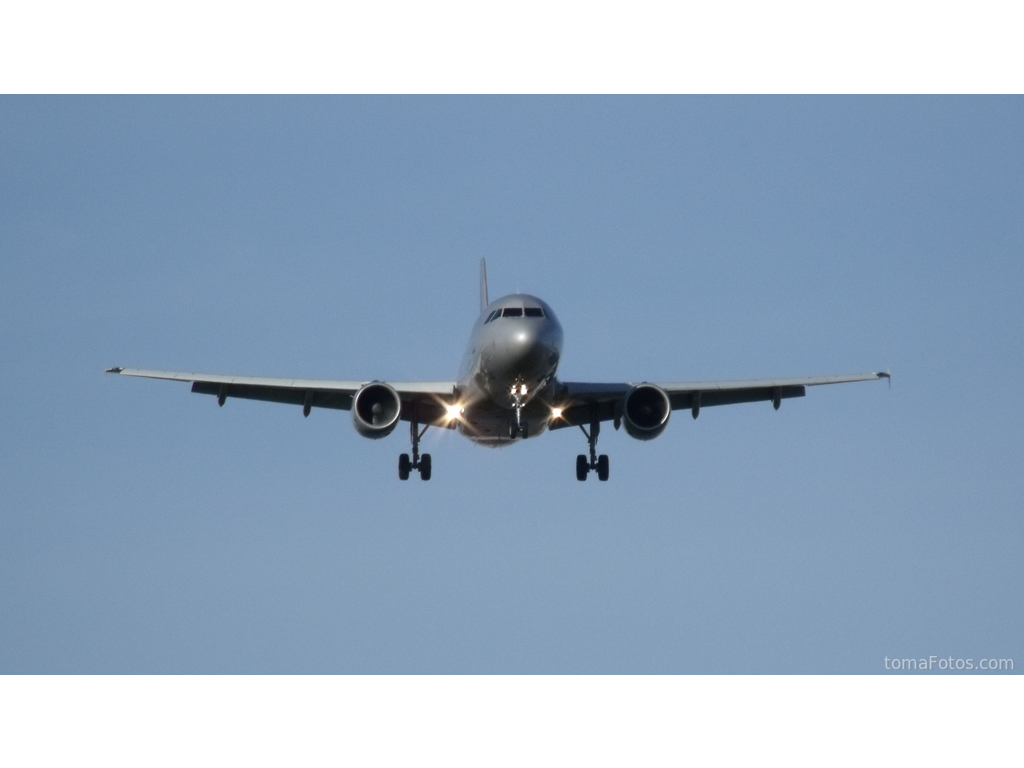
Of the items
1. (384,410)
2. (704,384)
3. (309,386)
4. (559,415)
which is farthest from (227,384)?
(704,384)

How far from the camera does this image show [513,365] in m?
36.8

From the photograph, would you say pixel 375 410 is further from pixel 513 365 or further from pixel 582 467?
pixel 582 467

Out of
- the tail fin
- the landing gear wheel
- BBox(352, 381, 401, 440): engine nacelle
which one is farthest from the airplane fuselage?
the tail fin

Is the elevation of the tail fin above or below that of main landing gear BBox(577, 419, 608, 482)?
above

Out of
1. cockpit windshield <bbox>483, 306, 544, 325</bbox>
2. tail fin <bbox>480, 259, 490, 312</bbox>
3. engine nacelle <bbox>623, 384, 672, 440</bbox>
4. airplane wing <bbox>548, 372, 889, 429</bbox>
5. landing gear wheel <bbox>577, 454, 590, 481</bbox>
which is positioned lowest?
engine nacelle <bbox>623, 384, 672, 440</bbox>

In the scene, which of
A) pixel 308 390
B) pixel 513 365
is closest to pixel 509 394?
pixel 513 365

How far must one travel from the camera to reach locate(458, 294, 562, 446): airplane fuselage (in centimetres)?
3669

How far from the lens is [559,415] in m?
41.2

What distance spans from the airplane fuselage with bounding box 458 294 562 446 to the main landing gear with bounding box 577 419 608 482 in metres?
3.75

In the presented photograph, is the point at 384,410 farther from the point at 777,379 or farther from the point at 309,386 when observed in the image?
the point at 777,379

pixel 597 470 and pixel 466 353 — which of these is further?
pixel 597 470

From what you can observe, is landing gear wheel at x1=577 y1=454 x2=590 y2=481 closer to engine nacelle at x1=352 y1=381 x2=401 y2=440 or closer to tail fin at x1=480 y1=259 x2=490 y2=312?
engine nacelle at x1=352 y1=381 x2=401 y2=440

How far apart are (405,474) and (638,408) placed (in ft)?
→ 27.2

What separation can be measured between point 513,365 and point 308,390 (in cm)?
857
